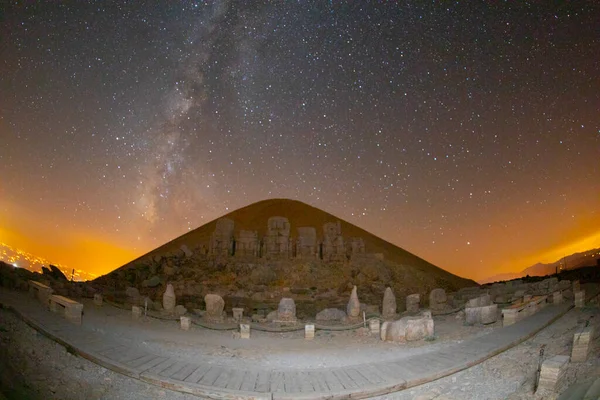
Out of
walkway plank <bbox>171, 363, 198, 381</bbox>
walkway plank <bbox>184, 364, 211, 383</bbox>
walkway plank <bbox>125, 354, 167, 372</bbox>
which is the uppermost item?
walkway plank <bbox>125, 354, 167, 372</bbox>

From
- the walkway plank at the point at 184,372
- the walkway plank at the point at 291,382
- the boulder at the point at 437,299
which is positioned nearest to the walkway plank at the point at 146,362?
the walkway plank at the point at 184,372

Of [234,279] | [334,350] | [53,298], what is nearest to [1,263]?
[53,298]

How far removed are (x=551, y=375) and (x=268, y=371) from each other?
761 cm

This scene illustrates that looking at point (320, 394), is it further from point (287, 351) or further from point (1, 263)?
point (1, 263)

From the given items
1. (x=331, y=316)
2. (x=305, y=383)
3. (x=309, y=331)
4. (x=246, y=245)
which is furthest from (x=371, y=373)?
(x=246, y=245)

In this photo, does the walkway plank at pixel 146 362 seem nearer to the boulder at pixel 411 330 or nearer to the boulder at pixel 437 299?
the boulder at pixel 411 330

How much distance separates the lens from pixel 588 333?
10117mm

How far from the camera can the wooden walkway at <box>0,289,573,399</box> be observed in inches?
418

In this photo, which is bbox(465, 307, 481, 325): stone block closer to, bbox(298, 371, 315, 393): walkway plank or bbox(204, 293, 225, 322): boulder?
bbox(298, 371, 315, 393): walkway plank

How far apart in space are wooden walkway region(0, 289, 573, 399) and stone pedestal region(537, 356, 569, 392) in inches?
104

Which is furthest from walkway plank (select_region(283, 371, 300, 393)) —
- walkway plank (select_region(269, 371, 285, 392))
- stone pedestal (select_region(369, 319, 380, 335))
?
stone pedestal (select_region(369, 319, 380, 335))

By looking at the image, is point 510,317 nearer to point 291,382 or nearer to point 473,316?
point 473,316

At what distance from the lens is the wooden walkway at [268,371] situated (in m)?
10.6

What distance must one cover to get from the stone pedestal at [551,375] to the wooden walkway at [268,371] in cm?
265
